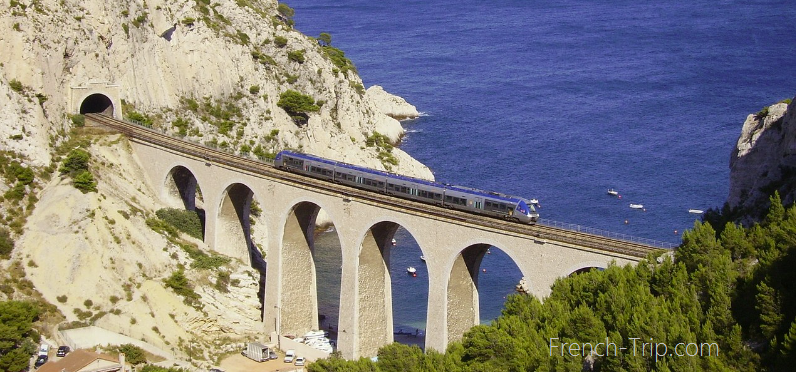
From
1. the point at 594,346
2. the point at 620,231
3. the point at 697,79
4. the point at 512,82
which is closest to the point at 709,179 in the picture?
the point at 620,231

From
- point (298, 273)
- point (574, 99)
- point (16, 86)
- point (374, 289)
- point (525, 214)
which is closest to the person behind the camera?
point (525, 214)

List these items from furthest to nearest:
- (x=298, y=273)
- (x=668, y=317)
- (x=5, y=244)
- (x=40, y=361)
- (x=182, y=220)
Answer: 1. (x=182, y=220)
2. (x=298, y=273)
3. (x=5, y=244)
4. (x=40, y=361)
5. (x=668, y=317)

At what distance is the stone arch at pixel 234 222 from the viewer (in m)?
70.1

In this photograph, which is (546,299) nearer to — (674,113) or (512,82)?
(674,113)

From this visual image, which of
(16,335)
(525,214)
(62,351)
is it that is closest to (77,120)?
(16,335)

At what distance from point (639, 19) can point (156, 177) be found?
395 ft

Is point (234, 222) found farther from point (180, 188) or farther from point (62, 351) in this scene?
point (62, 351)

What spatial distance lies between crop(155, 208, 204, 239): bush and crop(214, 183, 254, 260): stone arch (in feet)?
7.95

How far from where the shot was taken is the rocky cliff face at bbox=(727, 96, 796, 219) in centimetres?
4784

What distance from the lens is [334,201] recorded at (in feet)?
199

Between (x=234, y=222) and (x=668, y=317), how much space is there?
3806 cm

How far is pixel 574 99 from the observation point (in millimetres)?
129000

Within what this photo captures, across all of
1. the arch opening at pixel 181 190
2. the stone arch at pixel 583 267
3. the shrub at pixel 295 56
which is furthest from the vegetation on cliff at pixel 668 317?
the shrub at pixel 295 56

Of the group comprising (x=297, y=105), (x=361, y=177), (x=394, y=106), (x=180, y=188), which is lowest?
(x=361, y=177)
